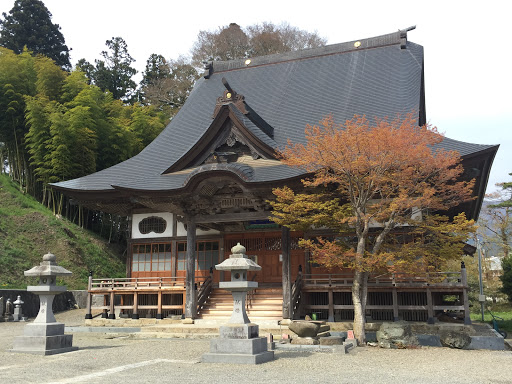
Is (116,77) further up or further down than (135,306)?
further up

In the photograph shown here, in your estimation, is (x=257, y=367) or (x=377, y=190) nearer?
(x=257, y=367)

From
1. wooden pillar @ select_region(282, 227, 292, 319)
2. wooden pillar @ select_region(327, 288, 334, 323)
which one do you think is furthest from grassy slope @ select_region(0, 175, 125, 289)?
wooden pillar @ select_region(327, 288, 334, 323)

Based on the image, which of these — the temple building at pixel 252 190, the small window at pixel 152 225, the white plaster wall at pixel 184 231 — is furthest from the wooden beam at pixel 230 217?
the small window at pixel 152 225

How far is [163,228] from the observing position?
57.7 feet

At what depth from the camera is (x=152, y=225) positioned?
17750mm

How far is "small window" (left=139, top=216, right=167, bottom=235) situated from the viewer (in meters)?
17.6

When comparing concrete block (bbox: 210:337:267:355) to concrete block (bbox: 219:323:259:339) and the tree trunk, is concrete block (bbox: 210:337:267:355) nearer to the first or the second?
concrete block (bbox: 219:323:259:339)

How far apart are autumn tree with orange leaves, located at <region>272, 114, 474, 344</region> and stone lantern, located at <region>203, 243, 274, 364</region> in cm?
291

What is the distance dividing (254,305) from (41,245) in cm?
1549

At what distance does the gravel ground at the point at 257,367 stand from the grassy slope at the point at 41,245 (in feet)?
43.2

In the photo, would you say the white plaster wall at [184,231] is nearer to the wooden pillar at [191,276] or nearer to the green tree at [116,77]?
the wooden pillar at [191,276]

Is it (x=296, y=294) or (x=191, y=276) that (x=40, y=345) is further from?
(x=296, y=294)

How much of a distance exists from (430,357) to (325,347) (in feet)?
7.18

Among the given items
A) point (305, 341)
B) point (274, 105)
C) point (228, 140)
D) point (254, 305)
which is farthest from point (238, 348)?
point (274, 105)
